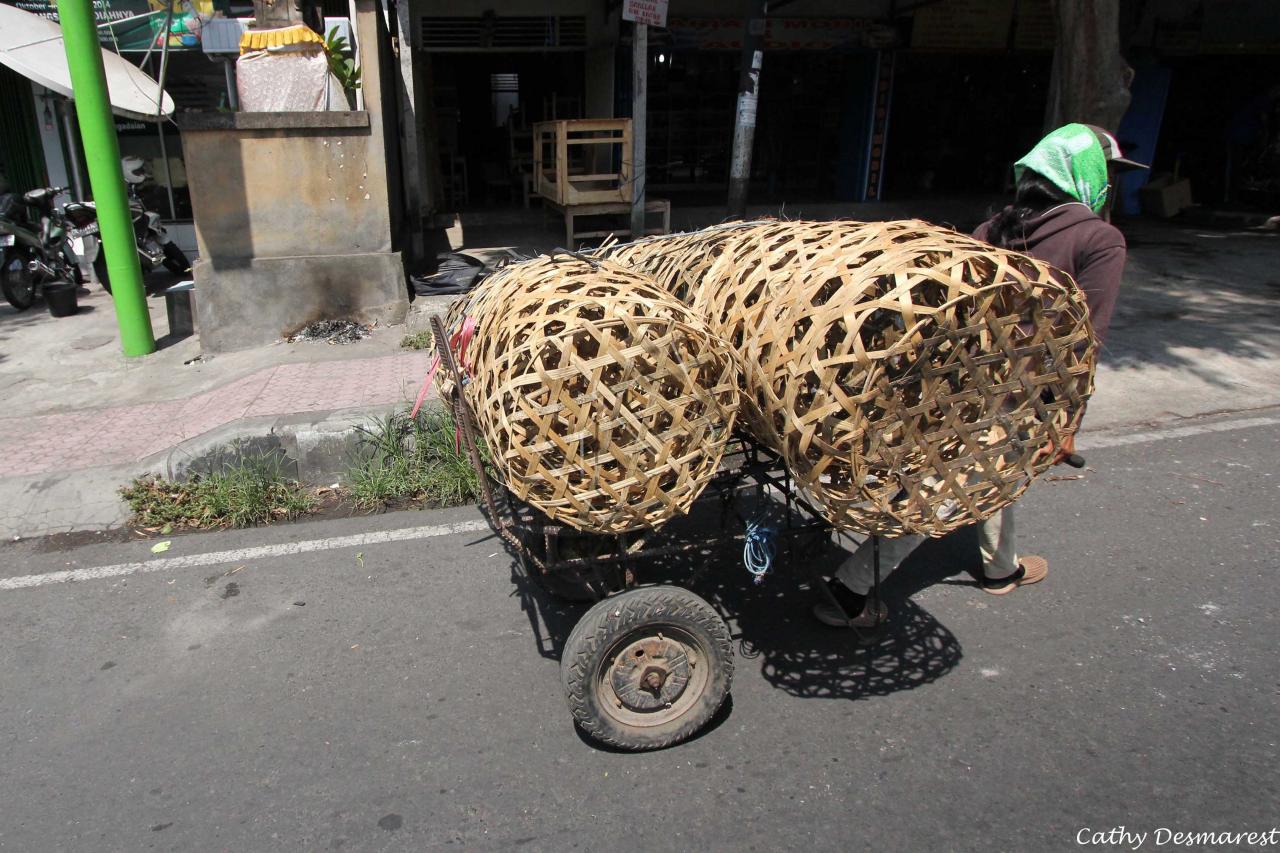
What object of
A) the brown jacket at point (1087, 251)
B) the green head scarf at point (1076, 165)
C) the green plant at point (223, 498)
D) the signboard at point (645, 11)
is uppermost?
the signboard at point (645, 11)

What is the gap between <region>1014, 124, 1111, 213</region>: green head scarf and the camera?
3162 millimetres

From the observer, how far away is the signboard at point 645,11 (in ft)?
25.6

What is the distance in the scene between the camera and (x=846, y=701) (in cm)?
302

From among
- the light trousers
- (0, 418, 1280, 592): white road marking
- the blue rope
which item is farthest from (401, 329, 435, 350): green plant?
the blue rope

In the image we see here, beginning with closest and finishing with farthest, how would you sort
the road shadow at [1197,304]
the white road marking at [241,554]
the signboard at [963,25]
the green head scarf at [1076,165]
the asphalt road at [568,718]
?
the asphalt road at [568,718] < the green head scarf at [1076,165] < the white road marking at [241,554] < the road shadow at [1197,304] < the signboard at [963,25]

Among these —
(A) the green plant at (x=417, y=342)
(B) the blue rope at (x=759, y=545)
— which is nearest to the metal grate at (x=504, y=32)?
(A) the green plant at (x=417, y=342)

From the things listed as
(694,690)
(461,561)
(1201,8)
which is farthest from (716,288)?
(1201,8)

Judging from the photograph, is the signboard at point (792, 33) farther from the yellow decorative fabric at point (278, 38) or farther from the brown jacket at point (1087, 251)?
the brown jacket at point (1087, 251)

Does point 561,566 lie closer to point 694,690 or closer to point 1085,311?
point 694,690

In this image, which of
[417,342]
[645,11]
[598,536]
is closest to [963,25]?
[645,11]

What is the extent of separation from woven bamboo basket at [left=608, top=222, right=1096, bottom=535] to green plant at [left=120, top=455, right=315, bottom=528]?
2962mm

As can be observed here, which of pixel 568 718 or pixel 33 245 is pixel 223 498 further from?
pixel 33 245

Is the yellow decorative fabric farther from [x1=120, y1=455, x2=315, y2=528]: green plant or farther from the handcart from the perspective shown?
the handcart

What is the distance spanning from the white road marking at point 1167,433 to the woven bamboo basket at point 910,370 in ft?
10.3
